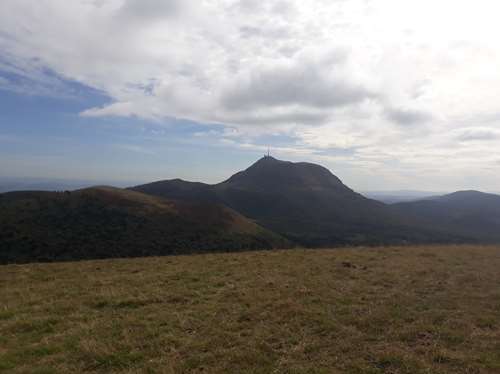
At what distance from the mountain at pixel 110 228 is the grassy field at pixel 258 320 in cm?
3257

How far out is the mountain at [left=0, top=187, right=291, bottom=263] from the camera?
1804 inches

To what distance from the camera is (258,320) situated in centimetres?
984

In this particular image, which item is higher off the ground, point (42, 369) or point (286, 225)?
point (42, 369)

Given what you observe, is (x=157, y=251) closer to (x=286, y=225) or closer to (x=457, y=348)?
(x=457, y=348)

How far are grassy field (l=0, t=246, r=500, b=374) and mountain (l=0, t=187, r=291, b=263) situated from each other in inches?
1282

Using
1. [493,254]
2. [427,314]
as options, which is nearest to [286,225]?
[493,254]

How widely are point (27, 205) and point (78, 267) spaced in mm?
52985

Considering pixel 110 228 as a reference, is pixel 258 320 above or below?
above

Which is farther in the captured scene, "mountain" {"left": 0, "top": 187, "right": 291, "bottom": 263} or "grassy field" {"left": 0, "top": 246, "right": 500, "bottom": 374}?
"mountain" {"left": 0, "top": 187, "right": 291, "bottom": 263}

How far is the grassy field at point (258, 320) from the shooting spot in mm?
7324

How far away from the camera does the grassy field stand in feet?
24.0

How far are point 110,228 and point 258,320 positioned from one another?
175ft

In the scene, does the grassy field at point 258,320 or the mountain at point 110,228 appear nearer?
the grassy field at point 258,320

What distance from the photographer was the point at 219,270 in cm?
1756
